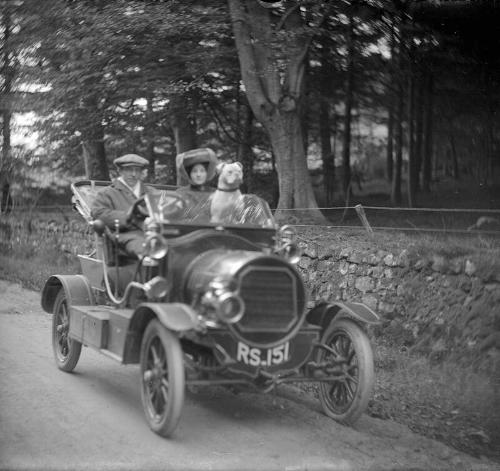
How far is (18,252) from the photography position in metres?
19.6

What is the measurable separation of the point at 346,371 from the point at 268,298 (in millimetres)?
997

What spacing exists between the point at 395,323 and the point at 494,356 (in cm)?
155

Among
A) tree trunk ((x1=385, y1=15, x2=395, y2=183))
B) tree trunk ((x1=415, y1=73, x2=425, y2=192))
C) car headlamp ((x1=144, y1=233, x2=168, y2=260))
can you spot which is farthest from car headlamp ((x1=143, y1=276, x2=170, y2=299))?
tree trunk ((x1=385, y1=15, x2=395, y2=183))

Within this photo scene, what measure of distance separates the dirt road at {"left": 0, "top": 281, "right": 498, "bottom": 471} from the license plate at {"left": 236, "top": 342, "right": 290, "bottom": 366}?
1.46 ft

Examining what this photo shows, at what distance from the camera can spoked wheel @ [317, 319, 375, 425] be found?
5.23 metres

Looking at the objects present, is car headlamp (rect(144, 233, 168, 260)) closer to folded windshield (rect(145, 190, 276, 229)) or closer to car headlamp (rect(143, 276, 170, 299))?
car headlamp (rect(143, 276, 170, 299))

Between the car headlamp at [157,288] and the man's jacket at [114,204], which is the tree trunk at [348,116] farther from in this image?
the car headlamp at [157,288]

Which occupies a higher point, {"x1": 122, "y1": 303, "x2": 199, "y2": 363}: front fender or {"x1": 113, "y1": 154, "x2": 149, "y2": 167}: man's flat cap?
{"x1": 113, "y1": 154, "x2": 149, "y2": 167}: man's flat cap

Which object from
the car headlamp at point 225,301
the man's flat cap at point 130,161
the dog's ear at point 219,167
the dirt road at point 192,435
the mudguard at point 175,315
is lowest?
the dirt road at point 192,435

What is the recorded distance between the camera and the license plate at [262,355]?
194 inches

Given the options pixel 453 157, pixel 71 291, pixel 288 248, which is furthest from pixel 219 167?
pixel 453 157

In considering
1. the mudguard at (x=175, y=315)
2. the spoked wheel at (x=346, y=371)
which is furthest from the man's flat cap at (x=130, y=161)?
the spoked wheel at (x=346, y=371)

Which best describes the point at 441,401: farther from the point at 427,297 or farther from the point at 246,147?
the point at 246,147

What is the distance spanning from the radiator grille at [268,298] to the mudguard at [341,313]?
2.07 feet
